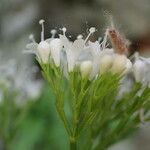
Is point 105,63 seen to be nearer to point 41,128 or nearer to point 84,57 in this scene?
point 84,57

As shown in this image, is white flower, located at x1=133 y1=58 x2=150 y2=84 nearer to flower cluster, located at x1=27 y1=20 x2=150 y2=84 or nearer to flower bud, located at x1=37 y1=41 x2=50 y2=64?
flower cluster, located at x1=27 y1=20 x2=150 y2=84

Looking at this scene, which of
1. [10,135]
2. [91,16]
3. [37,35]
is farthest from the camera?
[91,16]

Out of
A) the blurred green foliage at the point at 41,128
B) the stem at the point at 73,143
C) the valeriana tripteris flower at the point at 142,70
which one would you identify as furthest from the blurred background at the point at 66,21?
the stem at the point at 73,143

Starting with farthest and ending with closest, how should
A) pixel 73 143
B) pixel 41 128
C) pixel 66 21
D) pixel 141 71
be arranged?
pixel 66 21 → pixel 41 128 → pixel 141 71 → pixel 73 143

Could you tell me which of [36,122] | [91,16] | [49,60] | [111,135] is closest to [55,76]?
[49,60]

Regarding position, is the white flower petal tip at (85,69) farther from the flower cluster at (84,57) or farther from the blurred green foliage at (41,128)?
the blurred green foliage at (41,128)

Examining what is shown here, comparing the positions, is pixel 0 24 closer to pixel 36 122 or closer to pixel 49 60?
pixel 36 122

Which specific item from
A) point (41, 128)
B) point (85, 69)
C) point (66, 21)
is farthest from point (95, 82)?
point (66, 21)

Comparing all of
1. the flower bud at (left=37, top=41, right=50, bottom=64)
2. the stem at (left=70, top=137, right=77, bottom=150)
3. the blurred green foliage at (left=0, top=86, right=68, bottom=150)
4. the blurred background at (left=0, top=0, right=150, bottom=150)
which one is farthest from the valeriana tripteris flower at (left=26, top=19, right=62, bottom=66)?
the blurred background at (left=0, top=0, right=150, bottom=150)
